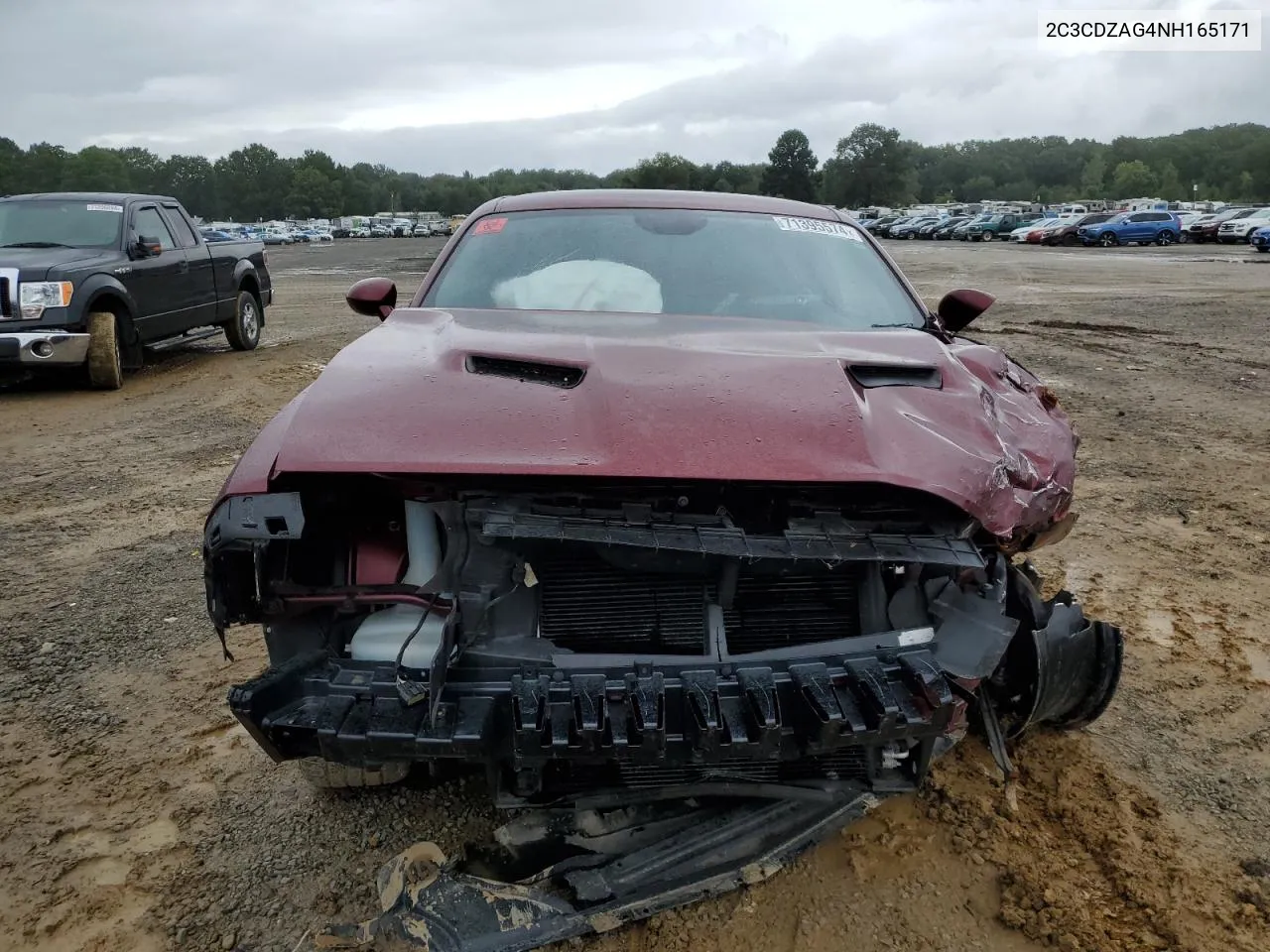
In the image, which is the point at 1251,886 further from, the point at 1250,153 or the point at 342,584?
the point at 1250,153

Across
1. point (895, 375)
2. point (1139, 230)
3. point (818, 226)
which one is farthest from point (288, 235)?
point (895, 375)

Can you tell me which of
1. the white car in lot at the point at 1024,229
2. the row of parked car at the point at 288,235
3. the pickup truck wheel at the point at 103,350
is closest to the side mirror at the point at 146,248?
the pickup truck wheel at the point at 103,350

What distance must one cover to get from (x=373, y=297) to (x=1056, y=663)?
261cm

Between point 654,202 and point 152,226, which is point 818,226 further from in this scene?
point 152,226

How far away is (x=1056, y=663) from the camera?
2.34m

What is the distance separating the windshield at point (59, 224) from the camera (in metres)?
8.52

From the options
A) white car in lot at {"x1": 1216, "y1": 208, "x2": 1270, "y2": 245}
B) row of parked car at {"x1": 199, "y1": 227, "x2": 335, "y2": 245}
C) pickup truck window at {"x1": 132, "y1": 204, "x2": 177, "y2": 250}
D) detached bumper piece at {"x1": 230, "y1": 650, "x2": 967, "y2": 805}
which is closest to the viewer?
detached bumper piece at {"x1": 230, "y1": 650, "x2": 967, "y2": 805}

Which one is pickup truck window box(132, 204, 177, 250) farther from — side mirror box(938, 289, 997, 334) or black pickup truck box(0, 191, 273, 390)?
side mirror box(938, 289, 997, 334)

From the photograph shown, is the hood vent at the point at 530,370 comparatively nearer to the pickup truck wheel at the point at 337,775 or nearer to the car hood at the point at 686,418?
the car hood at the point at 686,418

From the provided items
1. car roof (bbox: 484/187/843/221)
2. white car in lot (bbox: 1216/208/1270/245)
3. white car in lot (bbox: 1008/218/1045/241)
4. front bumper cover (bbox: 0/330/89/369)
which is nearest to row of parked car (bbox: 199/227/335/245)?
white car in lot (bbox: 1008/218/1045/241)

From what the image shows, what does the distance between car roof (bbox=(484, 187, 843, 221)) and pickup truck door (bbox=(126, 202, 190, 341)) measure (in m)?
6.29

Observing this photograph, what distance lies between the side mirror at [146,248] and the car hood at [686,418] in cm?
741

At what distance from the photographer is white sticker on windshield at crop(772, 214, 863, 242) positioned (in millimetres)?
3520

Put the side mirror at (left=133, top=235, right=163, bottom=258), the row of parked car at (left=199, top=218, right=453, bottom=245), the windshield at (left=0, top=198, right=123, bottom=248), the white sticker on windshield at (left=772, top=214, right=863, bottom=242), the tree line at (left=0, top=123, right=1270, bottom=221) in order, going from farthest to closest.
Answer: the tree line at (left=0, top=123, right=1270, bottom=221) < the row of parked car at (left=199, top=218, right=453, bottom=245) < the side mirror at (left=133, top=235, right=163, bottom=258) < the windshield at (left=0, top=198, right=123, bottom=248) < the white sticker on windshield at (left=772, top=214, right=863, bottom=242)
